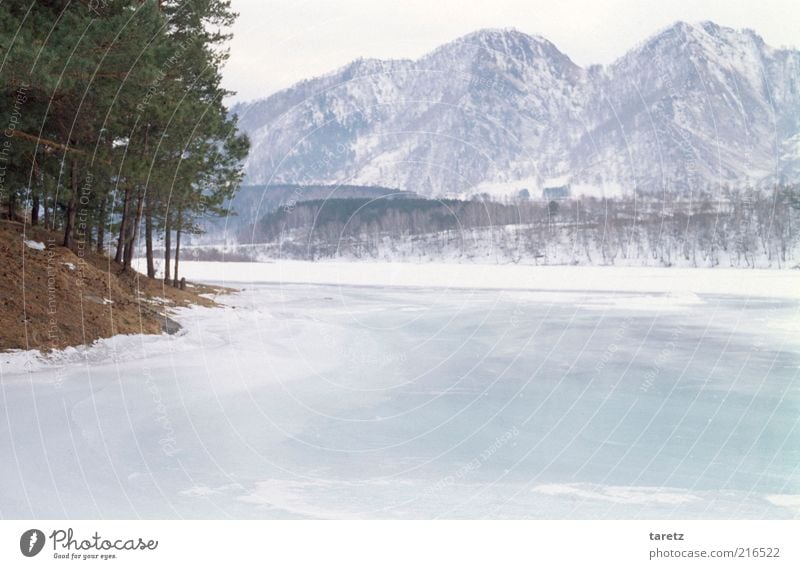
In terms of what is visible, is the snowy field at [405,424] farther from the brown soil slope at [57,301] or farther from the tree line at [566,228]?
the tree line at [566,228]

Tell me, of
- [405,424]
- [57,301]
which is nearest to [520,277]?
[57,301]

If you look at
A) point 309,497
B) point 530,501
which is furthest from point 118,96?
point 530,501

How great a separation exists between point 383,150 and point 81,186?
565 centimetres

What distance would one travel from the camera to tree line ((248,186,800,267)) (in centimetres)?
1473

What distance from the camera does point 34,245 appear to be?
1212 cm

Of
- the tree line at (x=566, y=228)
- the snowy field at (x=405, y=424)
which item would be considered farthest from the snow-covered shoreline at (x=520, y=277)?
the snowy field at (x=405, y=424)

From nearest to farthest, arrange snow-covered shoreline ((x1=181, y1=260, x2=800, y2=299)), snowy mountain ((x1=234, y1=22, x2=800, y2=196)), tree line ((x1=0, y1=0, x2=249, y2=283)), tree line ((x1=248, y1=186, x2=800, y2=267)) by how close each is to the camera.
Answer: tree line ((x1=0, y1=0, x2=249, y2=283))
snowy mountain ((x1=234, y1=22, x2=800, y2=196))
tree line ((x1=248, y1=186, x2=800, y2=267))
snow-covered shoreline ((x1=181, y1=260, x2=800, y2=299))

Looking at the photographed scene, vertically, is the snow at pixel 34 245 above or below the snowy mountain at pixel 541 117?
below

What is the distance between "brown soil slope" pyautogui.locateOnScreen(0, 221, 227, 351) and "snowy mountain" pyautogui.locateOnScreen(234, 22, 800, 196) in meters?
3.44

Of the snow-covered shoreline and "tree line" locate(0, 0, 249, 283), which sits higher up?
"tree line" locate(0, 0, 249, 283)

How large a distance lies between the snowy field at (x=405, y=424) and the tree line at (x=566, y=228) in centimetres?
298

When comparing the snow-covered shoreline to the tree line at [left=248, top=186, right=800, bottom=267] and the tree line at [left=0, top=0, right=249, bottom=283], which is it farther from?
the tree line at [left=0, top=0, right=249, bottom=283]

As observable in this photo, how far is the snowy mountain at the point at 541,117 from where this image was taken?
10250 mm

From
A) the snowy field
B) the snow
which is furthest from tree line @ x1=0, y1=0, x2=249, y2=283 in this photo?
the snowy field
